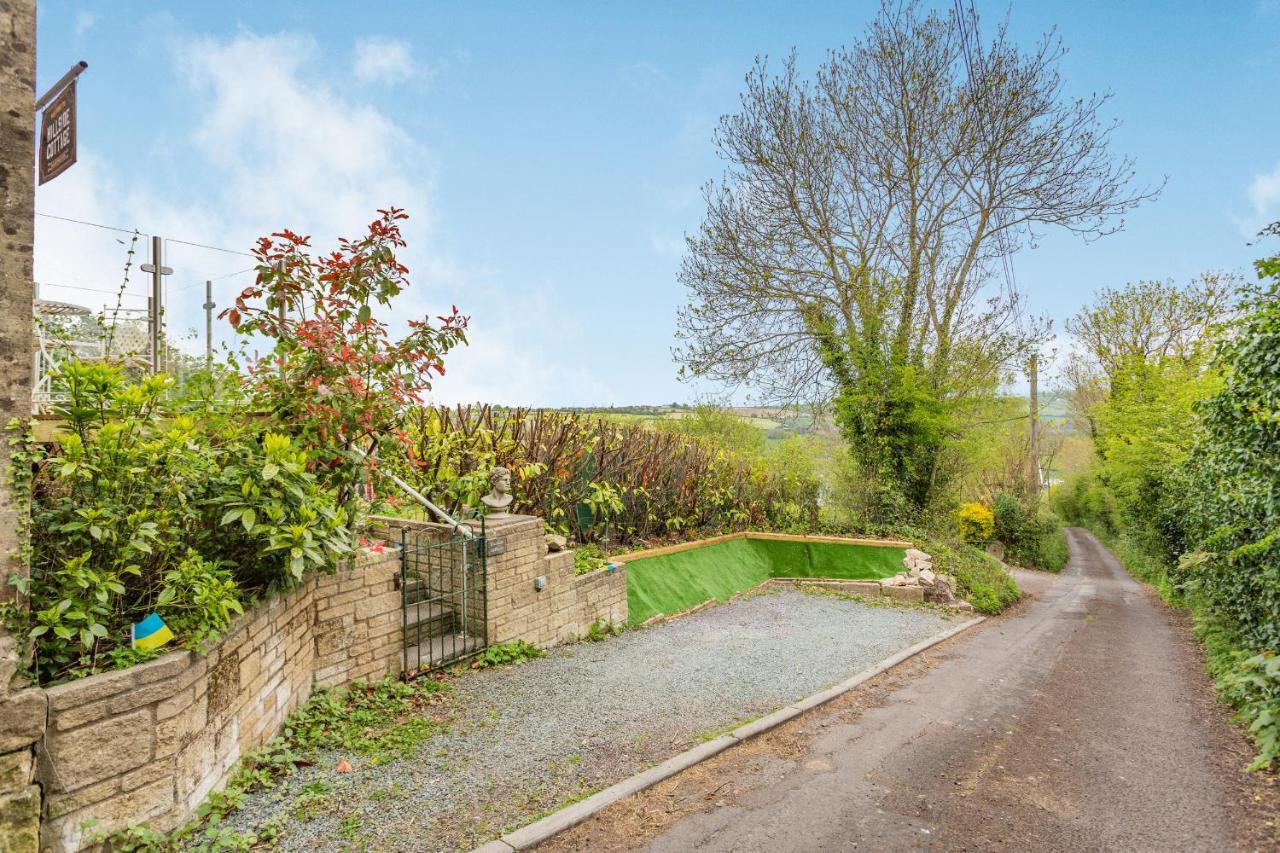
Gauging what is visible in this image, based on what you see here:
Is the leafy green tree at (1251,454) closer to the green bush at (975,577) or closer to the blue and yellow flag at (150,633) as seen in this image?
the green bush at (975,577)

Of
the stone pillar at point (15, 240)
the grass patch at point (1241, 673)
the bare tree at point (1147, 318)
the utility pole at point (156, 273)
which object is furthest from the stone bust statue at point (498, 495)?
the bare tree at point (1147, 318)

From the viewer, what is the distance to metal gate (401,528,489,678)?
5.69 m

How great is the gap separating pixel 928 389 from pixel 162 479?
1299 cm

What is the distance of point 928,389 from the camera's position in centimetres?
1296

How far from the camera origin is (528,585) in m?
6.42

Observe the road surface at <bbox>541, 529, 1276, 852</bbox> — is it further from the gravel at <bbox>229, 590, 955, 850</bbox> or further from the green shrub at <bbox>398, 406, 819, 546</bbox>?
the green shrub at <bbox>398, 406, 819, 546</bbox>

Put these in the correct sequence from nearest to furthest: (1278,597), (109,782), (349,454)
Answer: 1. (109,782)
2. (349,454)
3. (1278,597)

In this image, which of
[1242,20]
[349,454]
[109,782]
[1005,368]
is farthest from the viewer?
[1005,368]

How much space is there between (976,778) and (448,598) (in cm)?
455

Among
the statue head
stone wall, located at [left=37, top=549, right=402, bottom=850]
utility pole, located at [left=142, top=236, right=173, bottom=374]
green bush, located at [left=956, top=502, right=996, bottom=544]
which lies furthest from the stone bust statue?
green bush, located at [left=956, top=502, right=996, bottom=544]

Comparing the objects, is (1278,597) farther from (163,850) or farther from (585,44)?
(585,44)

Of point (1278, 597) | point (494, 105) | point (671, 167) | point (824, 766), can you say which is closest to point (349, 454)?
point (824, 766)

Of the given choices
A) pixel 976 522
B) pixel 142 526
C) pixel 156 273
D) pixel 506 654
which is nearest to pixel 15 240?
pixel 142 526

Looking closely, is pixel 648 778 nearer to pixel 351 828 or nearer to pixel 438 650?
pixel 351 828
